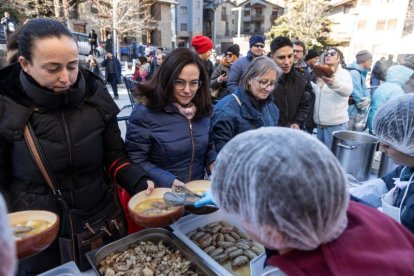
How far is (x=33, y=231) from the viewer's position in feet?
3.32

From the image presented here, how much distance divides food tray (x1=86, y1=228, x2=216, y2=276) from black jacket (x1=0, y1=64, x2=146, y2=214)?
0.22m

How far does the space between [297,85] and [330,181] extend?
2.56 m

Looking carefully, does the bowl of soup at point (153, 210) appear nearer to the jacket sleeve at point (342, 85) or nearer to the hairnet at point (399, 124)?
the hairnet at point (399, 124)

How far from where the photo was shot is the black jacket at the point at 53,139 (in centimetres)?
122

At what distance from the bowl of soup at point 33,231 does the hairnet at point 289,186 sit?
2.28ft

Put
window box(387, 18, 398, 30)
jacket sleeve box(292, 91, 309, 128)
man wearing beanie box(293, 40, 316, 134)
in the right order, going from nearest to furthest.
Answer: jacket sleeve box(292, 91, 309, 128)
man wearing beanie box(293, 40, 316, 134)
window box(387, 18, 398, 30)

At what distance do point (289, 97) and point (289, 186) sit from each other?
2494 millimetres

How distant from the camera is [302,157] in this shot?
612 millimetres

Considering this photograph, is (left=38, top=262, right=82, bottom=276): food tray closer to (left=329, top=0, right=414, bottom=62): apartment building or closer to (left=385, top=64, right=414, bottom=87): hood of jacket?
(left=385, top=64, right=414, bottom=87): hood of jacket

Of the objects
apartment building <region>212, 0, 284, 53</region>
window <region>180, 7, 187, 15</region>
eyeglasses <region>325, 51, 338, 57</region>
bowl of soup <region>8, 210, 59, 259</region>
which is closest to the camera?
bowl of soup <region>8, 210, 59, 259</region>

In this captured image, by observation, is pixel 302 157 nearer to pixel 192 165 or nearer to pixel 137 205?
pixel 137 205

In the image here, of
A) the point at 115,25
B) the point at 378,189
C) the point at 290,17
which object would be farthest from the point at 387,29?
the point at 378,189

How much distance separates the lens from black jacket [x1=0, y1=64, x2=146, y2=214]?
1217 mm

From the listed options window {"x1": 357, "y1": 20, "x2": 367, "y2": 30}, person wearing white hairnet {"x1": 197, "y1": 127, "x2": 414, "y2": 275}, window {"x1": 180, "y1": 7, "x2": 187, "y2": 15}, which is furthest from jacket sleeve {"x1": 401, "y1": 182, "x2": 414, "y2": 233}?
window {"x1": 180, "y1": 7, "x2": 187, "y2": 15}
